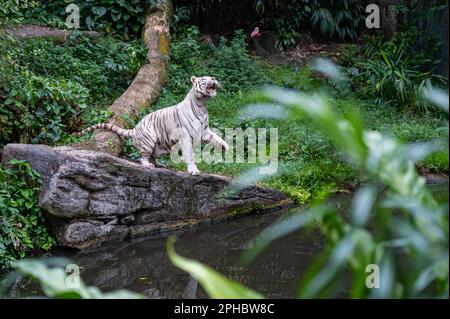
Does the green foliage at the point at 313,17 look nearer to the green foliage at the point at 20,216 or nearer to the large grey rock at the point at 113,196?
the large grey rock at the point at 113,196

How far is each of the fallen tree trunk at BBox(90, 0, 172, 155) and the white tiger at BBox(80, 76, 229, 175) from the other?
0.44 meters

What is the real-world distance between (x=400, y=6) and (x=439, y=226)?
10494 millimetres

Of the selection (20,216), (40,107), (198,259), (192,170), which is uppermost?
(40,107)

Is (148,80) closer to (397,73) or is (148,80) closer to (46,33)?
(46,33)

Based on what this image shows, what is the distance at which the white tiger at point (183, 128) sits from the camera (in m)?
6.25

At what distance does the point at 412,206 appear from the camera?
1499 millimetres

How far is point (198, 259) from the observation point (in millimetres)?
5531

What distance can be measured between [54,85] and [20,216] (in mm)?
2083

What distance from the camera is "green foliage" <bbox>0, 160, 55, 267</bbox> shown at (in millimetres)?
5469

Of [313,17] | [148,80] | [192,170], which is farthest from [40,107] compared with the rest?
[313,17]

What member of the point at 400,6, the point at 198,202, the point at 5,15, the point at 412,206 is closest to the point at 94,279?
the point at 198,202

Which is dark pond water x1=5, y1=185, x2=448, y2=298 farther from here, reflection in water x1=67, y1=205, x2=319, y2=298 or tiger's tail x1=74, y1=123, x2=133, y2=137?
tiger's tail x1=74, y1=123, x2=133, y2=137

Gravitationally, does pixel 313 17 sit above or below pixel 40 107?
above

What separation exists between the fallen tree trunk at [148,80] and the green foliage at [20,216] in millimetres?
899
